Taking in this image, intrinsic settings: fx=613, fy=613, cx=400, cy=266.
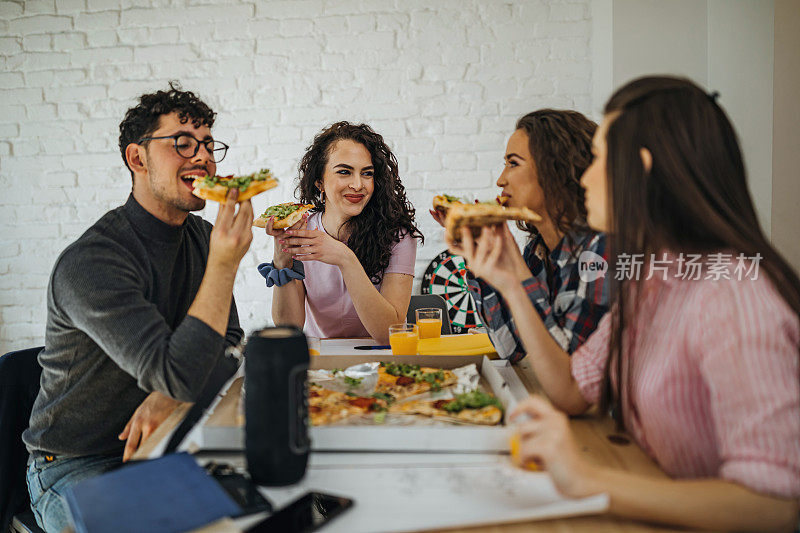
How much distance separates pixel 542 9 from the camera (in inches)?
146

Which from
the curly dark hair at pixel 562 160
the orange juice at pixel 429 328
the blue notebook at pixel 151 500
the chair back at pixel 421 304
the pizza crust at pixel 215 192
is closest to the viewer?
the blue notebook at pixel 151 500

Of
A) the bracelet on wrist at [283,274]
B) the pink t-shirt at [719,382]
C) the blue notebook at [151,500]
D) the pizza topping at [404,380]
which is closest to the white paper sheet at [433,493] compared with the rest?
the blue notebook at [151,500]

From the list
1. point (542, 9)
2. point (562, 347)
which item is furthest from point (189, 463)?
point (542, 9)

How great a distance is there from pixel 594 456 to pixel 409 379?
51 cm

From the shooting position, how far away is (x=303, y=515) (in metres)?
0.94

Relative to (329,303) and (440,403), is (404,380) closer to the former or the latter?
(440,403)

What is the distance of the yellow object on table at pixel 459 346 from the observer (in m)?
2.05

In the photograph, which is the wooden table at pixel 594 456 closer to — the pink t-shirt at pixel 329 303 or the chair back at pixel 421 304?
the pink t-shirt at pixel 329 303

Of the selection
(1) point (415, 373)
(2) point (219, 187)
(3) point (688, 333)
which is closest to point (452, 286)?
(2) point (219, 187)

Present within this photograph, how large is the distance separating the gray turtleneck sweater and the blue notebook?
49 cm

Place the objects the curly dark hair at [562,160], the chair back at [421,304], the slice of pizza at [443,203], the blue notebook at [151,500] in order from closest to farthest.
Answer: the blue notebook at [151,500] → the curly dark hair at [562,160] → the slice of pizza at [443,203] → the chair back at [421,304]

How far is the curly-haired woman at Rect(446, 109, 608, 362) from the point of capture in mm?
1725

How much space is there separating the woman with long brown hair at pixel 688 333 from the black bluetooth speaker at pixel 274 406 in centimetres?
39

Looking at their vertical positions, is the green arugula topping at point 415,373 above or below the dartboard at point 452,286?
above
